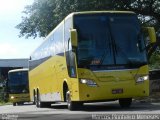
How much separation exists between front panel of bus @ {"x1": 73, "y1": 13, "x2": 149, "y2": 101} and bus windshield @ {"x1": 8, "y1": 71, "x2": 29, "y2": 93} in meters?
28.0

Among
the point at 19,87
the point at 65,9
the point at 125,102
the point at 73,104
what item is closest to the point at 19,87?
the point at 19,87

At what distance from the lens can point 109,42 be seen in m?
18.3

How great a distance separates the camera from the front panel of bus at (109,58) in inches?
707

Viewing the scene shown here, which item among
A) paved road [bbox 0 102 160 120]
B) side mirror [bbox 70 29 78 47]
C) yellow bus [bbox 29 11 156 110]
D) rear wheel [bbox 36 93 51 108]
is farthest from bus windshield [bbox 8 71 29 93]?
side mirror [bbox 70 29 78 47]

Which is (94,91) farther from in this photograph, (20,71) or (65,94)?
(20,71)

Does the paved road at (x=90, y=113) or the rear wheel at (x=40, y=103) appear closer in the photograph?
the paved road at (x=90, y=113)

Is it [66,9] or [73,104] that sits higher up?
[66,9]

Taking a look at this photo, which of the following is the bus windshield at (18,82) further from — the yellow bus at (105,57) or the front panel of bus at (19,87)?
the yellow bus at (105,57)

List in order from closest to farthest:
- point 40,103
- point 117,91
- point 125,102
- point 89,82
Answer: point 89,82, point 117,91, point 125,102, point 40,103

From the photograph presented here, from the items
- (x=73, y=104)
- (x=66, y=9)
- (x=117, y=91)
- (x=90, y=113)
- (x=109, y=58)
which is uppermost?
(x=66, y=9)

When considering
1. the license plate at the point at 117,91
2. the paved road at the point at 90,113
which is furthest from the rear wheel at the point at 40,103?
the license plate at the point at 117,91

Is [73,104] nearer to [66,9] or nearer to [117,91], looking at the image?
[117,91]

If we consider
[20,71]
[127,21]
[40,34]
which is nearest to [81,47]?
[127,21]

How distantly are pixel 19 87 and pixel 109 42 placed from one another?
95.2 feet
